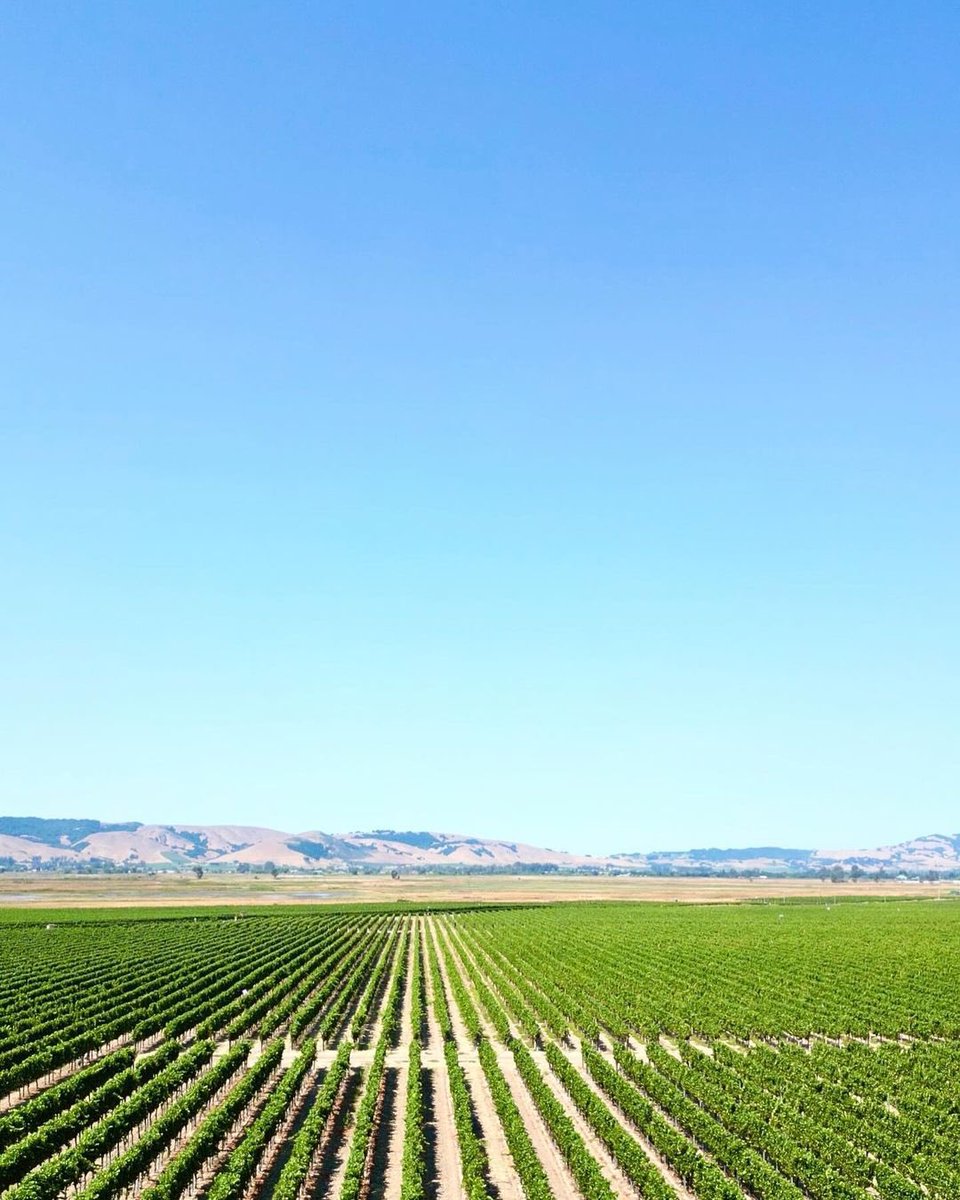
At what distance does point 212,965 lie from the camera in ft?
211

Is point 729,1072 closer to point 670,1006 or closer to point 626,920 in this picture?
point 670,1006

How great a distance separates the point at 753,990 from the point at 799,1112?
999 inches

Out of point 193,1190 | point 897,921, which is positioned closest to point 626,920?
point 897,921

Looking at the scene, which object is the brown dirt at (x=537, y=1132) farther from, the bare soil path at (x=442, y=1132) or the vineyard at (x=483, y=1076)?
the bare soil path at (x=442, y=1132)

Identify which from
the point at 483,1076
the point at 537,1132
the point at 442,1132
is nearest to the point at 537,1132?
the point at 537,1132

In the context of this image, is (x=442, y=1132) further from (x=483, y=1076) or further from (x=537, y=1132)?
(x=483, y=1076)

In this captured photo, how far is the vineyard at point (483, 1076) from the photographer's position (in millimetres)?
23891

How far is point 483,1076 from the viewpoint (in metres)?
34.7

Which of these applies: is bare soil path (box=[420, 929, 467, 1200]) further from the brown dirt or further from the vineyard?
the brown dirt

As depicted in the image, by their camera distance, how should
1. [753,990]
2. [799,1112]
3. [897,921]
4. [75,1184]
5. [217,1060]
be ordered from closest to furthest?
1. [75,1184]
2. [799,1112]
3. [217,1060]
4. [753,990]
5. [897,921]

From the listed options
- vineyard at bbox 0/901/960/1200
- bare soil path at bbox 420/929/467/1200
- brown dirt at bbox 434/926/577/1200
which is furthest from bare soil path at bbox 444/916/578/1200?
bare soil path at bbox 420/929/467/1200

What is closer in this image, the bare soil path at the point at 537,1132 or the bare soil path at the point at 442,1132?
the bare soil path at the point at 442,1132

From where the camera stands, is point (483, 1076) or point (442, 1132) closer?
point (442, 1132)

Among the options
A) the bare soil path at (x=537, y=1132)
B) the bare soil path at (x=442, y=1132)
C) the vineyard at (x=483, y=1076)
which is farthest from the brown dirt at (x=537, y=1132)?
the bare soil path at (x=442, y=1132)
